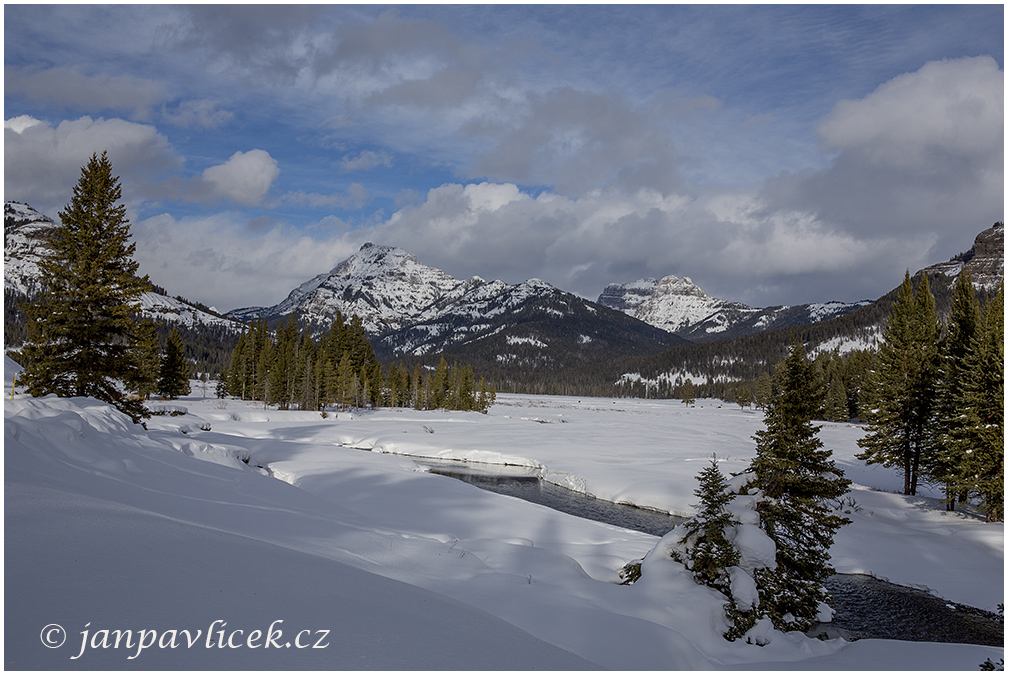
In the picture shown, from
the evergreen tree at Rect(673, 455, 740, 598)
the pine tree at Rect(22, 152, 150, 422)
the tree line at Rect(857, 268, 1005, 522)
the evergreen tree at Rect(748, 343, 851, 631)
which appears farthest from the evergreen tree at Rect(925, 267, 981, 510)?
the pine tree at Rect(22, 152, 150, 422)

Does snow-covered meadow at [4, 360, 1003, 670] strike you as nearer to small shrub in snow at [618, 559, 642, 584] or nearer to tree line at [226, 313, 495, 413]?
small shrub in snow at [618, 559, 642, 584]

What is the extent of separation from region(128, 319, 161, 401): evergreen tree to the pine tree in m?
0.39

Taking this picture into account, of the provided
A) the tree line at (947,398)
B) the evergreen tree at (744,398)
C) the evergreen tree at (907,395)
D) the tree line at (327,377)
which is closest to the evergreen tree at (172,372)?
the tree line at (327,377)

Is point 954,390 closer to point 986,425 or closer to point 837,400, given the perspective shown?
point 986,425

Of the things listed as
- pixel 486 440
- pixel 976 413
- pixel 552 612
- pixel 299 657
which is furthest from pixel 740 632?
pixel 486 440

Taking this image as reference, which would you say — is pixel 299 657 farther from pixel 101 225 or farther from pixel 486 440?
pixel 486 440

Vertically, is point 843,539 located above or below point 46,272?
below

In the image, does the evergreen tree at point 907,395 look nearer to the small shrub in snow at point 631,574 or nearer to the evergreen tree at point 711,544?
the evergreen tree at point 711,544

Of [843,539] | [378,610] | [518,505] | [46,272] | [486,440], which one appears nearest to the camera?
[378,610]

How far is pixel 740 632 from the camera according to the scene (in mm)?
12055

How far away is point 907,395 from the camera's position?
29.9 meters

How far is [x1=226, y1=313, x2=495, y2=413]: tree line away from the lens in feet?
240

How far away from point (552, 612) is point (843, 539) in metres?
19.7

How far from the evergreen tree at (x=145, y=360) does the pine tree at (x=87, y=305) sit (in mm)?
390
